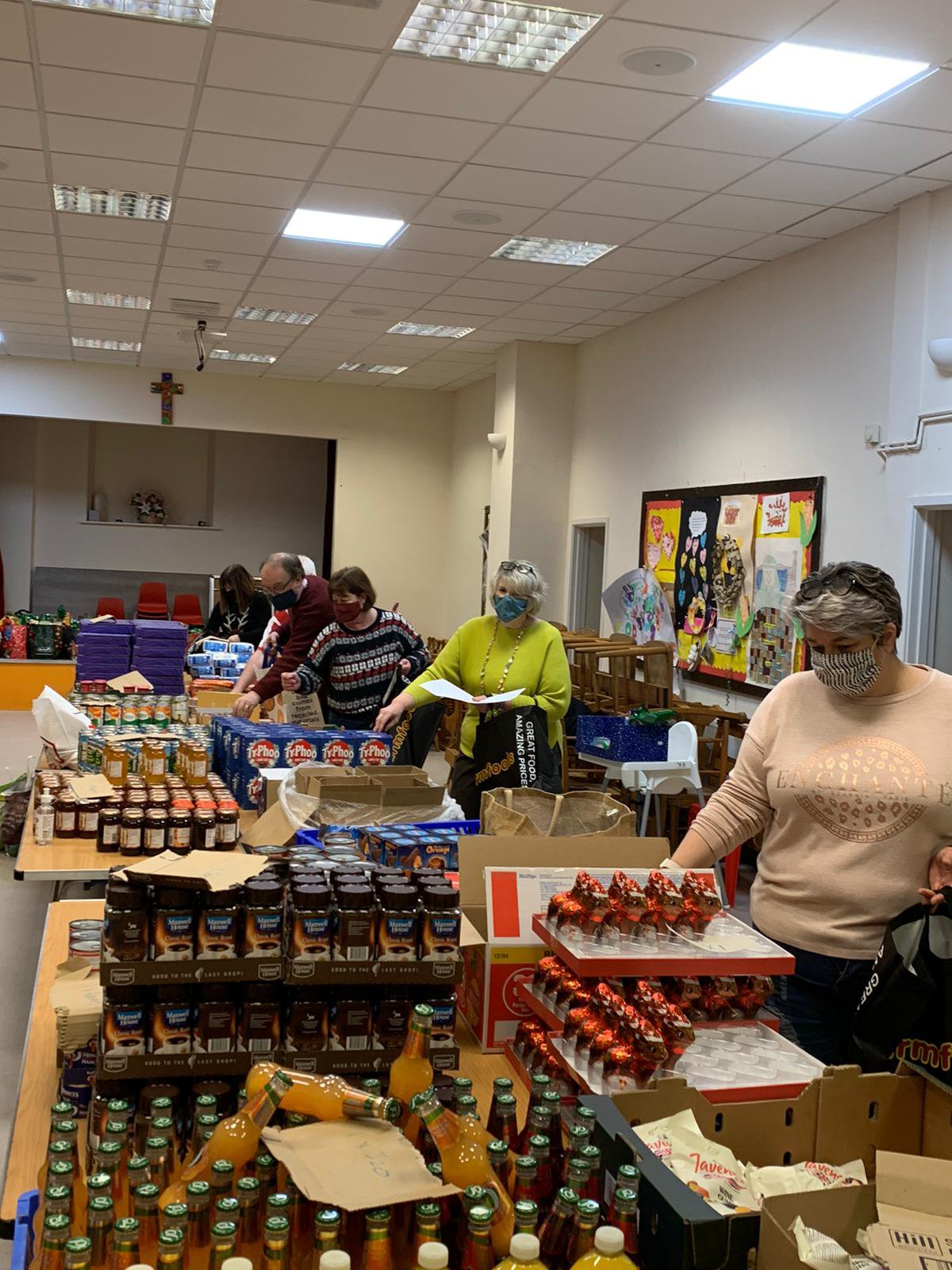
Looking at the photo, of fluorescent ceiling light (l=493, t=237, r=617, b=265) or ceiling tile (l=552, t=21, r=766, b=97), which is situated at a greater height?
fluorescent ceiling light (l=493, t=237, r=617, b=265)

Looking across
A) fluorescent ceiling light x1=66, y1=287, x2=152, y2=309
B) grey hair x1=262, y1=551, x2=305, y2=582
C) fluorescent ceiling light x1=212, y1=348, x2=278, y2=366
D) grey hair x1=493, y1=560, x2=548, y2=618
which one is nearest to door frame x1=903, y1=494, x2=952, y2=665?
A: grey hair x1=493, y1=560, x2=548, y2=618

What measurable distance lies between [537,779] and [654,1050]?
244cm

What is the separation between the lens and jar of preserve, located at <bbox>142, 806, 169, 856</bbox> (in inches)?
136

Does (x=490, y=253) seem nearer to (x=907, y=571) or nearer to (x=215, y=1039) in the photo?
(x=907, y=571)

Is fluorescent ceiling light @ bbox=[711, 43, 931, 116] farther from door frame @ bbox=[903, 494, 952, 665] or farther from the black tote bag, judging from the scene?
the black tote bag

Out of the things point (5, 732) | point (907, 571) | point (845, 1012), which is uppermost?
point (907, 571)

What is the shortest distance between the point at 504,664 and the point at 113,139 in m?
3.31

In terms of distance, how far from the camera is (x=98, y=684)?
6203mm

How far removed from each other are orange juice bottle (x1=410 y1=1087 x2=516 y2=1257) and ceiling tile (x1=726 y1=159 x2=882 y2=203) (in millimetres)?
5027

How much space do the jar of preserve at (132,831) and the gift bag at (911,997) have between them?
2134 millimetres

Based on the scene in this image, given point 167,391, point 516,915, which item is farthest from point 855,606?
point 167,391

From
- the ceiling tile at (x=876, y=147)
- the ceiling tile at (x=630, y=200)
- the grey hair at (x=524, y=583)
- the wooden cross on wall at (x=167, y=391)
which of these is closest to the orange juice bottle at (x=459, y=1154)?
the grey hair at (x=524, y=583)

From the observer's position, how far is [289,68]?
464cm

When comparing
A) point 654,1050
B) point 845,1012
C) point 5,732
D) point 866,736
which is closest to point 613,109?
point 866,736
